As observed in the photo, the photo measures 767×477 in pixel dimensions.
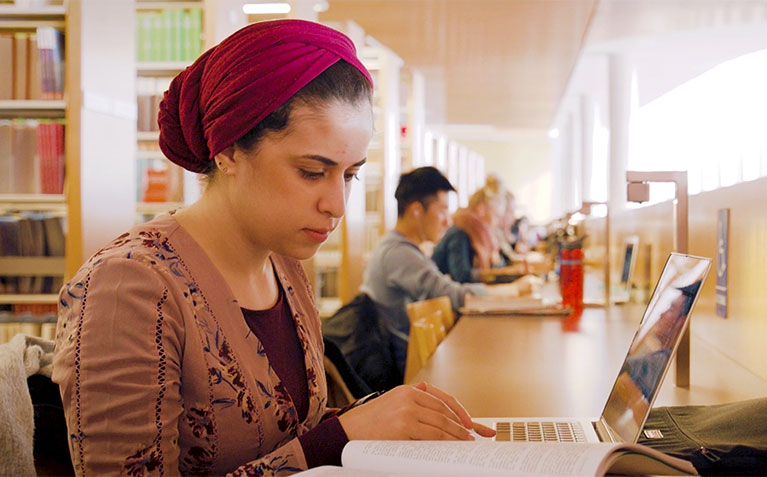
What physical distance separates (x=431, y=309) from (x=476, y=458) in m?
2.25

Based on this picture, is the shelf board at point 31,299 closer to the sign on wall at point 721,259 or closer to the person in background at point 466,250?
the person in background at point 466,250

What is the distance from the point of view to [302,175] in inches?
47.0

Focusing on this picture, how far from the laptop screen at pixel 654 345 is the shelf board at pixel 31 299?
2.96m

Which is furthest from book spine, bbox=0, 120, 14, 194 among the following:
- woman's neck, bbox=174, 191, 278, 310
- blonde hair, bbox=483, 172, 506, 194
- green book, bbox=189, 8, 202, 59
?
blonde hair, bbox=483, 172, 506, 194

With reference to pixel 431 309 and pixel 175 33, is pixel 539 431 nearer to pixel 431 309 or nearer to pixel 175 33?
pixel 431 309

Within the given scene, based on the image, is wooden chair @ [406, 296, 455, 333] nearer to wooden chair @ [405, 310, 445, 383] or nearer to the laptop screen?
wooden chair @ [405, 310, 445, 383]

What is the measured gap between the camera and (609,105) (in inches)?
296

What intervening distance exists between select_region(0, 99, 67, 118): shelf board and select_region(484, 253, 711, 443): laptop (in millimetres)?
2732

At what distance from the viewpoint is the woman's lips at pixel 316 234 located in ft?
4.03

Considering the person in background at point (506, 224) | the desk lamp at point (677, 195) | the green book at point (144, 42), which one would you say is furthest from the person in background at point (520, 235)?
the desk lamp at point (677, 195)

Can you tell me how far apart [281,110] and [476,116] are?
13087 millimetres

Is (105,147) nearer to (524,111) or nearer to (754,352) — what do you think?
(754,352)

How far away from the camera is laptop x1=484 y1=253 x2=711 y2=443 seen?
1.11m

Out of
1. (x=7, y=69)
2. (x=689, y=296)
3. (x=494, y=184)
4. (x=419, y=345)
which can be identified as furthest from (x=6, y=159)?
(x=494, y=184)
